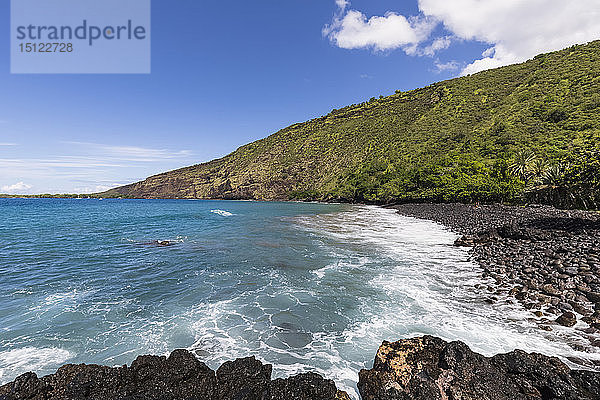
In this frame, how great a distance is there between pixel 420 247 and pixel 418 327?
42.8 ft

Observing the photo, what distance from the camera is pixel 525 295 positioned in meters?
10.7

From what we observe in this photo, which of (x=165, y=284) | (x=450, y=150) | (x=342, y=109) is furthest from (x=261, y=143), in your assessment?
(x=165, y=284)

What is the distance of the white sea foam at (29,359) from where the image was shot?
7.07 m

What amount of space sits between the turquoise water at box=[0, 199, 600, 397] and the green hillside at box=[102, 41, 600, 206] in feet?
57.3

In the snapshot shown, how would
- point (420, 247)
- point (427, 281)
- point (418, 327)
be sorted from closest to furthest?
point (418, 327) < point (427, 281) < point (420, 247)

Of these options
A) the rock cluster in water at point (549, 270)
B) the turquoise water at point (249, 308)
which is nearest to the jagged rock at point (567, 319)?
the rock cluster in water at point (549, 270)

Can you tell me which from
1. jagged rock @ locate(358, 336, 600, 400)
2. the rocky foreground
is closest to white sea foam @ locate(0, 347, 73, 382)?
the rocky foreground

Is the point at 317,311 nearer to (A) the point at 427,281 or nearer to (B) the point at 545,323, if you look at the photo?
(A) the point at 427,281

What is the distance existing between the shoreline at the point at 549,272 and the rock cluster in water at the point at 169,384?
7.78 m

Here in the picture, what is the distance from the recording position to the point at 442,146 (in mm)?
86875

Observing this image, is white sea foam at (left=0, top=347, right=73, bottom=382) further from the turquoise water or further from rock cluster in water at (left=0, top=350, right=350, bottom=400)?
rock cluster in water at (left=0, top=350, right=350, bottom=400)

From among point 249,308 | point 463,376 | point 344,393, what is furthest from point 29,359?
point 463,376

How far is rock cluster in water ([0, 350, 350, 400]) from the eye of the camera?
5008 millimetres

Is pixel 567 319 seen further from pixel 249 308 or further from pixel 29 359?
pixel 29 359
